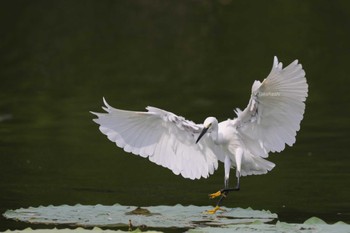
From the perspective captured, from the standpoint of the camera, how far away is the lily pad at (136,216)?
9.32 metres

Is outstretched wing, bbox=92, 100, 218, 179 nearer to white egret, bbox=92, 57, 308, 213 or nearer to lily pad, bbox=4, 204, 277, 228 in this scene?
white egret, bbox=92, 57, 308, 213

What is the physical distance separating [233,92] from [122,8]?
1306 cm

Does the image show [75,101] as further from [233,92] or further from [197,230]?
[197,230]

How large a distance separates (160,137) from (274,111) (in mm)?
1216

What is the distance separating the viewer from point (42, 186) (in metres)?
13.2

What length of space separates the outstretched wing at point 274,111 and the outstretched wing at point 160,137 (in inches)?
18.2

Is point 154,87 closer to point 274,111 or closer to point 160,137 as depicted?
point 160,137

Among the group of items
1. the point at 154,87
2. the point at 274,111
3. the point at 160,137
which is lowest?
the point at 160,137

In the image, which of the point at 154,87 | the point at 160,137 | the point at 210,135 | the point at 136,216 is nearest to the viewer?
the point at 136,216

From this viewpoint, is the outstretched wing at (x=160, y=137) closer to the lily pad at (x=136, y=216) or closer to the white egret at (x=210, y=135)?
the white egret at (x=210, y=135)

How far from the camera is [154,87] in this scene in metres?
23.2

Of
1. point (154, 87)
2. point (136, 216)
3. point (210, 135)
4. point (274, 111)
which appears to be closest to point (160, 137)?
point (210, 135)

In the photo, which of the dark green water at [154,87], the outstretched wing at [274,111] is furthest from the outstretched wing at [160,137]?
the dark green water at [154,87]

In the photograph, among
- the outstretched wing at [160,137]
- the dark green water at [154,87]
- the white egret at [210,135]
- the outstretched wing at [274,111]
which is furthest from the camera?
the dark green water at [154,87]
